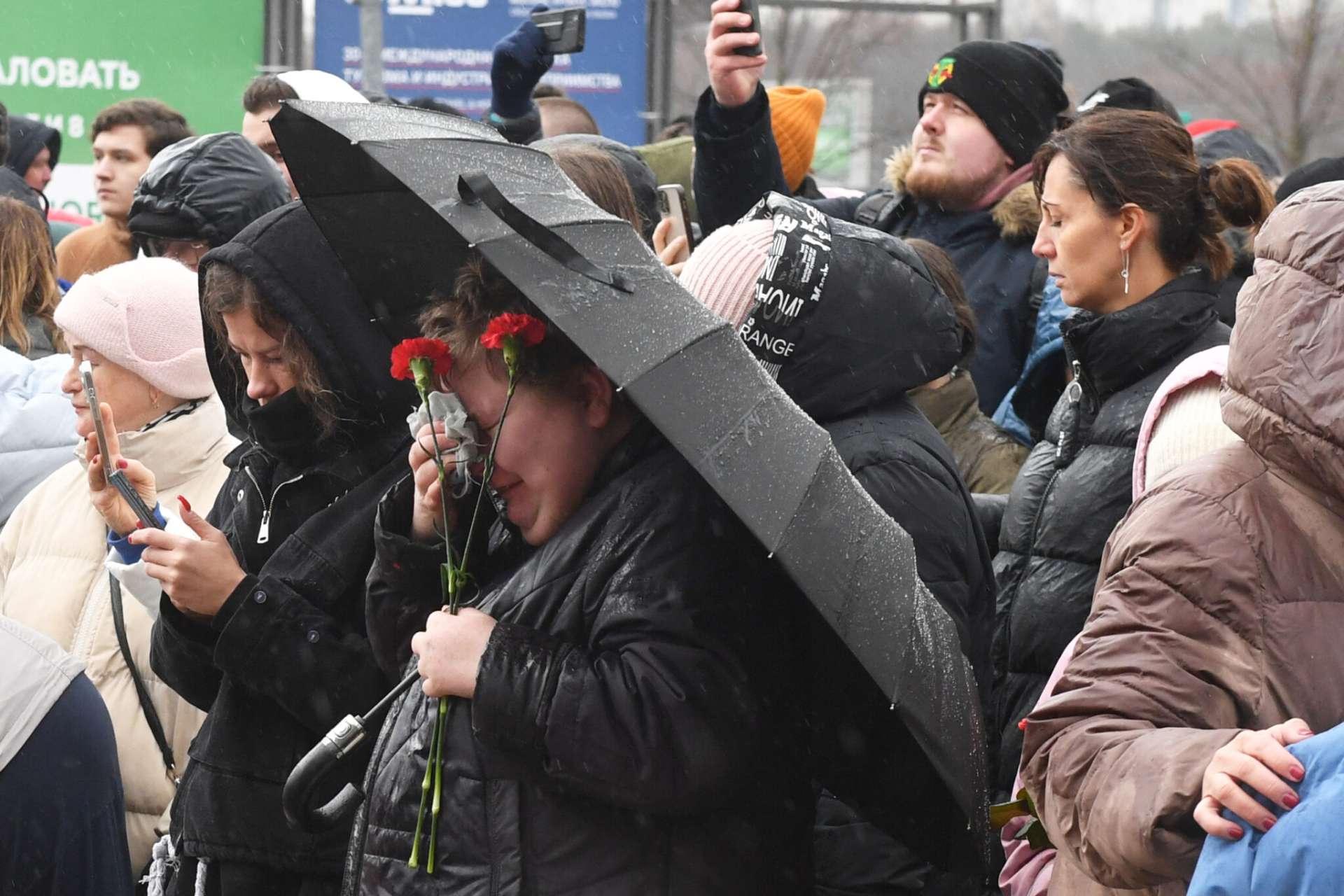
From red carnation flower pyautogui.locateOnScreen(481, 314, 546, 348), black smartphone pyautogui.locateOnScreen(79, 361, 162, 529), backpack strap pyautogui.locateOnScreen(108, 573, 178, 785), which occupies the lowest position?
backpack strap pyautogui.locateOnScreen(108, 573, 178, 785)

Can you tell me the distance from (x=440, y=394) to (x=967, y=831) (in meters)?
1.00

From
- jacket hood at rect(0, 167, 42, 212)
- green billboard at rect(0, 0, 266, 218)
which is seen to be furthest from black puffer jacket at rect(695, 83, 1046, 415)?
green billboard at rect(0, 0, 266, 218)

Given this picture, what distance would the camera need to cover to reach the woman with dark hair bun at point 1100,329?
→ 12.5ft

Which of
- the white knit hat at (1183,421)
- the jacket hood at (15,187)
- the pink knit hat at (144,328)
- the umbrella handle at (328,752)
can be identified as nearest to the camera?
the umbrella handle at (328,752)

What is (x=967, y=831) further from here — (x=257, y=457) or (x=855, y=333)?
(x=257, y=457)

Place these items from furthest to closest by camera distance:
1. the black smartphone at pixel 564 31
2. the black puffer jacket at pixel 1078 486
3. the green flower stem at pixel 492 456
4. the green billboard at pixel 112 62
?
the green billboard at pixel 112 62 < the black smartphone at pixel 564 31 < the black puffer jacket at pixel 1078 486 < the green flower stem at pixel 492 456

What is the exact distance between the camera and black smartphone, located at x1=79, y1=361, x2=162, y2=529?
3383 mm

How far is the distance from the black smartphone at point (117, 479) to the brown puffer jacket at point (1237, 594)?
1.84 meters

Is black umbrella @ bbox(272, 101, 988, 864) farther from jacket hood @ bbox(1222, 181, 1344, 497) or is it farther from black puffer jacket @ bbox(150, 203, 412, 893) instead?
black puffer jacket @ bbox(150, 203, 412, 893)

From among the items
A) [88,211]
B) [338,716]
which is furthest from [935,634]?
[88,211]

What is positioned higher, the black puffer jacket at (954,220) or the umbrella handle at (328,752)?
the black puffer jacket at (954,220)

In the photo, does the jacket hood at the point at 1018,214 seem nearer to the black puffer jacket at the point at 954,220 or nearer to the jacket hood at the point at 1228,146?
the black puffer jacket at the point at 954,220

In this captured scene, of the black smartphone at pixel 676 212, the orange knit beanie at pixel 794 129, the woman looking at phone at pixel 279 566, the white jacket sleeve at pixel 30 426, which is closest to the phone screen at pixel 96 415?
the woman looking at phone at pixel 279 566

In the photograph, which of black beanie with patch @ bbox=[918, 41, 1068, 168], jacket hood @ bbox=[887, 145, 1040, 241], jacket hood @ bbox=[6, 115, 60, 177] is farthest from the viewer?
jacket hood @ bbox=[6, 115, 60, 177]
